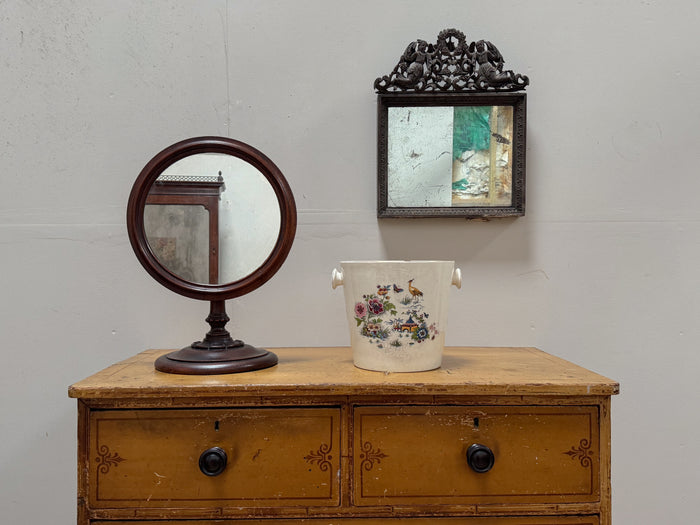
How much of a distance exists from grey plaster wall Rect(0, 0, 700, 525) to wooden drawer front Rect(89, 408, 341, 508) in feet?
1.41

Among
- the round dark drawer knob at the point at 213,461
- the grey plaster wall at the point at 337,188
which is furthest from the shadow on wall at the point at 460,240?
the round dark drawer knob at the point at 213,461

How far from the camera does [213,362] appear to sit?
3.00 ft

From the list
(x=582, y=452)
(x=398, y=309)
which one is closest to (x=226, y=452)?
(x=398, y=309)

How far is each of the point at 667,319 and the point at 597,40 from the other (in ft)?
2.20

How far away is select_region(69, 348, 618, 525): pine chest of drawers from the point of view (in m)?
0.83

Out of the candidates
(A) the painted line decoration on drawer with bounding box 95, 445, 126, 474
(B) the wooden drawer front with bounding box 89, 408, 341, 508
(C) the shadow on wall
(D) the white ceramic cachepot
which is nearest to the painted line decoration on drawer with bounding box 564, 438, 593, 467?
(D) the white ceramic cachepot

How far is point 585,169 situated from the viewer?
1.25 meters

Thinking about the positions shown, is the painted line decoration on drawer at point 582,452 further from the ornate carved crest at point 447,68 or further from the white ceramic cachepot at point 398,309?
the ornate carved crest at point 447,68

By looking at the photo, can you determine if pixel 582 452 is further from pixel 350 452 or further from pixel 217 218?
pixel 217 218

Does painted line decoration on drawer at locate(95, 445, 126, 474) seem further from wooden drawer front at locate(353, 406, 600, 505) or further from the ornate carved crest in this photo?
the ornate carved crest

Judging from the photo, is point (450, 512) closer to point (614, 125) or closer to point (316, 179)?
point (316, 179)

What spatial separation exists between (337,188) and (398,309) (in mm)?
451

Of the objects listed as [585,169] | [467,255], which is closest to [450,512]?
[467,255]

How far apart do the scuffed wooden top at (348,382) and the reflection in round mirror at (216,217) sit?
193mm
